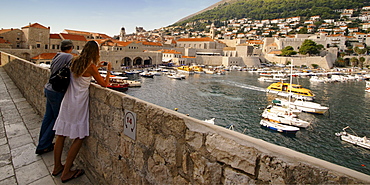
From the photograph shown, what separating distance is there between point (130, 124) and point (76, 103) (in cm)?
62

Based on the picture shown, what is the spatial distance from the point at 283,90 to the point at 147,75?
18.8 meters

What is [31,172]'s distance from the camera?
80.4 inches

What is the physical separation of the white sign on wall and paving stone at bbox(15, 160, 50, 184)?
41.3 inches

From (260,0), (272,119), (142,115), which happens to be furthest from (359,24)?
(142,115)

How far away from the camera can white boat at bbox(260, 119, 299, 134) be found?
10.9 meters

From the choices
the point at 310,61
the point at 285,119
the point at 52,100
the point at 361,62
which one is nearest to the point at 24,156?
the point at 52,100

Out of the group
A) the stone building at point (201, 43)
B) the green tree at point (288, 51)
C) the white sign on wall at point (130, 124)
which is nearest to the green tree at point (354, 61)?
the green tree at point (288, 51)

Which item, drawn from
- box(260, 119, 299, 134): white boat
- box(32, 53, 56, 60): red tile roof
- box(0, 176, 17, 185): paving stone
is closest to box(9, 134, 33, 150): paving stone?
box(0, 176, 17, 185): paving stone

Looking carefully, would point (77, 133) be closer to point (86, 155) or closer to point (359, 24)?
point (86, 155)

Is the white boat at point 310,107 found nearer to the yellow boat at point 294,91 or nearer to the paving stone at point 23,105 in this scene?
the yellow boat at point 294,91

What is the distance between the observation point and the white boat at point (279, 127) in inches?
428

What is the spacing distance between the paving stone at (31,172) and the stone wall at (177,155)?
1.13 ft

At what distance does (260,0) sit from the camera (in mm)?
140250

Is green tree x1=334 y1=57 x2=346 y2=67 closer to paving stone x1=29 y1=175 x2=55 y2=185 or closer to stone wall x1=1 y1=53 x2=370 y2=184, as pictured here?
stone wall x1=1 y1=53 x2=370 y2=184
